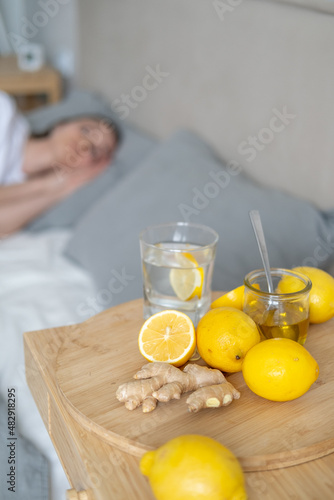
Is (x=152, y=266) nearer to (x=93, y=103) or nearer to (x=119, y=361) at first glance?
(x=119, y=361)

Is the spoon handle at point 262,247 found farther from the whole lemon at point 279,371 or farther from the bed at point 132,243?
the bed at point 132,243

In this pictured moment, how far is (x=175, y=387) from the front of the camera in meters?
0.66

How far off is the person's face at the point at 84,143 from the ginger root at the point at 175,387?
127 centimetres

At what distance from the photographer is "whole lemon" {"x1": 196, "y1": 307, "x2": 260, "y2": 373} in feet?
2.30

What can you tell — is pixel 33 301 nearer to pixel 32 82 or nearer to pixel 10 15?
pixel 32 82

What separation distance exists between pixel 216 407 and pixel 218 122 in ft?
3.46

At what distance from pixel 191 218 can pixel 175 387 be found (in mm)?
679

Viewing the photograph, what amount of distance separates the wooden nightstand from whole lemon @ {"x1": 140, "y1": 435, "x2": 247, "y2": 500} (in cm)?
237

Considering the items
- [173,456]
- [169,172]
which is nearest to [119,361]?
[173,456]

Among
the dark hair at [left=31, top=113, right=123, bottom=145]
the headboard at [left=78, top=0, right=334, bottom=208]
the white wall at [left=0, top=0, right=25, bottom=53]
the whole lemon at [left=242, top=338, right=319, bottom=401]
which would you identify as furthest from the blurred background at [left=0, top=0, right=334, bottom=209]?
the white wall at [left=0, top=0, right=25, bottom=53]

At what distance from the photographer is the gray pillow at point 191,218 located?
121cm

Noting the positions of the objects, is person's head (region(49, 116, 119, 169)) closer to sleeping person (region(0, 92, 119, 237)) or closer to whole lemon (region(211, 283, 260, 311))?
sleeping person (region(0, 92, 119, 237))

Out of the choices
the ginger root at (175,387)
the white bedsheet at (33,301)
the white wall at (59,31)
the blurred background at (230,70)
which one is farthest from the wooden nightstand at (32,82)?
the ginger root at (175,387)

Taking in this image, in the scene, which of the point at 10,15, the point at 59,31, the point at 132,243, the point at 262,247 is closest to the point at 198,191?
the point at 132,243
